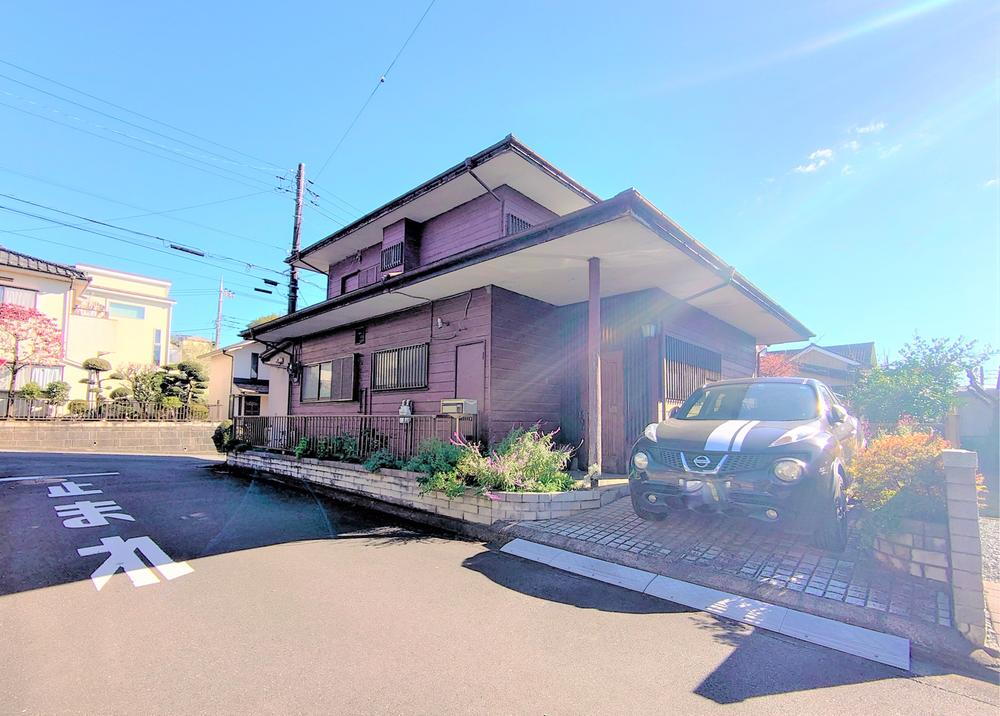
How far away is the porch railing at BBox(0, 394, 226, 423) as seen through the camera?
1378cm

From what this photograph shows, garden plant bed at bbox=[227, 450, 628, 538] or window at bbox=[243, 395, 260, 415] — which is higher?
window at bbox=[243, 395, 260, 415]

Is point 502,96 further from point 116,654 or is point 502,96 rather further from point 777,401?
point 116,654

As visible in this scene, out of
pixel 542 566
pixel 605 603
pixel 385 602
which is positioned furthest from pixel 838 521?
pixel 385 602

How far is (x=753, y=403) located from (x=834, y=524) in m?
1.35

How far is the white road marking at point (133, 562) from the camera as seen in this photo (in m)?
3.89

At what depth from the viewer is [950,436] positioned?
7707mm

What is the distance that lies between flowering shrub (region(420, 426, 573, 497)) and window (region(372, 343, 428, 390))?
8.87 ft

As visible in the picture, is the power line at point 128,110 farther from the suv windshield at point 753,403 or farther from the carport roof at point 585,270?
the suv windshield at point 753,403

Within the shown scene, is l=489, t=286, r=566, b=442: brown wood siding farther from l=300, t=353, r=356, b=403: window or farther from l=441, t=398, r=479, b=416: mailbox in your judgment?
l=300, t=353, r=356, b=403: window

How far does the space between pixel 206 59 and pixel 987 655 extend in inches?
555

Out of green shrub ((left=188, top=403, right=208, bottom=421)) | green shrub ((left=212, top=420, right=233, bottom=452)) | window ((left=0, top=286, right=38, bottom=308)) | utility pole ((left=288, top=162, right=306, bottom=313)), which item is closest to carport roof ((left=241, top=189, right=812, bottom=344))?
green shrub ((left=212, top=420, right=233, bottom=452))

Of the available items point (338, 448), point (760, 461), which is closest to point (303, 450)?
point (338, 448)

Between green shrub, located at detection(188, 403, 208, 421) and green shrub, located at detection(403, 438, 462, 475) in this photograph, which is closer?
green shrub, located at detection(403, 438, 462, 475)

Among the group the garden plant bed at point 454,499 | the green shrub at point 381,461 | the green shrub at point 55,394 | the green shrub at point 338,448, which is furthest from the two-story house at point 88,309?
the green shrub at point 381,461
